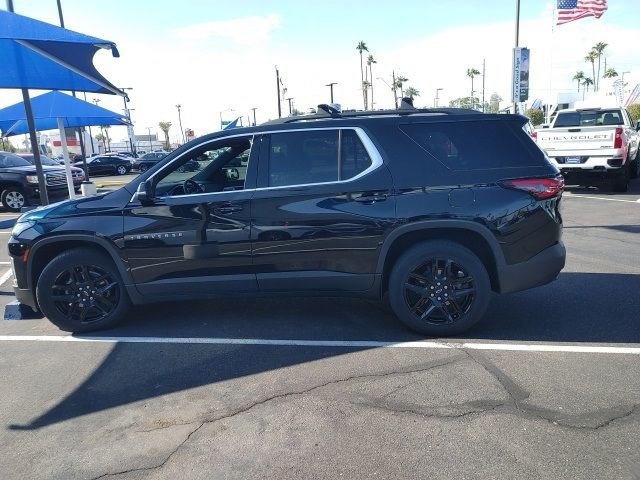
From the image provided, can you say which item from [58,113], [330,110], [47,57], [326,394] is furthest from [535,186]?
[58,113]

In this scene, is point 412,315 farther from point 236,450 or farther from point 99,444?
point 99,444

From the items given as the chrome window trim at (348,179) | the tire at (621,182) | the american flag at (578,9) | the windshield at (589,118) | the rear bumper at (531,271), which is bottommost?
the tire at (621,182)

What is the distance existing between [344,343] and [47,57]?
5.10 metres

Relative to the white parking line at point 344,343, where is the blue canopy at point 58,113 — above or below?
above

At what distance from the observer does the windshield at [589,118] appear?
1438 centimetres

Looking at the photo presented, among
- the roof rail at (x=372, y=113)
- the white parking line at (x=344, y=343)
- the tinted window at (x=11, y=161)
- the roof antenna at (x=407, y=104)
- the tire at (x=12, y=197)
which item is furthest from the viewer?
the tinted window at (x=11, y=161)

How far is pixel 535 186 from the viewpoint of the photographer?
13.9 feet

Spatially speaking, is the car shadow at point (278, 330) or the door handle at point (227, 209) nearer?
the car shadow at point (278, 330)

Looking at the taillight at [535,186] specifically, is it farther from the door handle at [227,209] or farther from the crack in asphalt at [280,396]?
the door handle at [227,209]

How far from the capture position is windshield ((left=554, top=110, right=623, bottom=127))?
14.4 meters

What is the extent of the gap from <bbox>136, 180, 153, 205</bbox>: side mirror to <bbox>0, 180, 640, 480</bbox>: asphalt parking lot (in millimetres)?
1285

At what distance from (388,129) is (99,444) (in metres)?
3.24

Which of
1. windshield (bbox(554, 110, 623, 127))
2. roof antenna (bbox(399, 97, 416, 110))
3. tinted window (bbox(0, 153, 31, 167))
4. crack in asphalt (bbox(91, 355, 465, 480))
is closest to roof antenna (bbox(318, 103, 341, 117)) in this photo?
roof antenna (bbox(399, 97, 416, 110))

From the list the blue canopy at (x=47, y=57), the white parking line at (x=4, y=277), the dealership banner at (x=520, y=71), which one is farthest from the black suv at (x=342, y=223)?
the dealership banner at (x=520, y=71)
